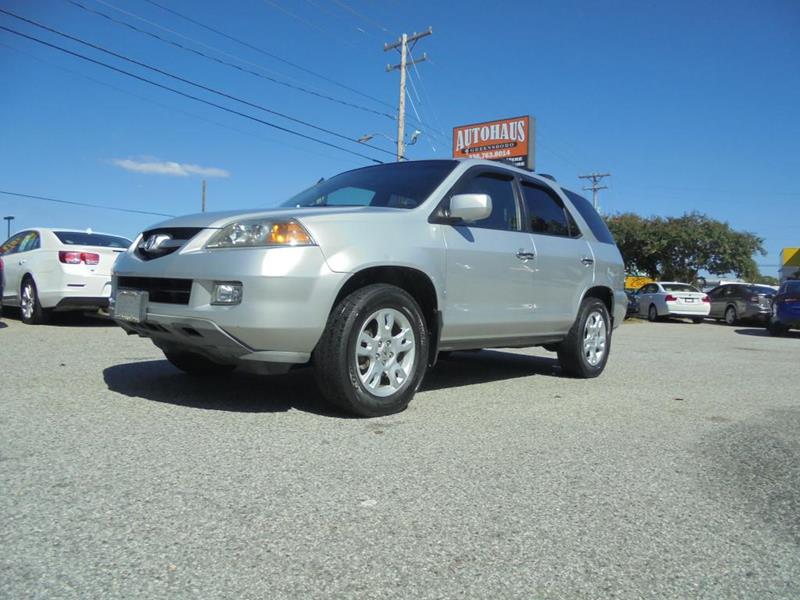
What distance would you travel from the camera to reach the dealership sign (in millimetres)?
30078

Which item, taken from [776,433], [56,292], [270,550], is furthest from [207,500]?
[56,292]

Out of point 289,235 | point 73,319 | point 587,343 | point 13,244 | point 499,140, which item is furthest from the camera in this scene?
point 499,140

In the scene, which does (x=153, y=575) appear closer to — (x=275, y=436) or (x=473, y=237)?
(x=275, y=436)

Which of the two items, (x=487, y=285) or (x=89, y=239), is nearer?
(x=487, y=285)

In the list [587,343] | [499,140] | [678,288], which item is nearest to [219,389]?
[587,343]

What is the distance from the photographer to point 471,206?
174 inches

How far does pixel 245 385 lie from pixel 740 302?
67.0ft

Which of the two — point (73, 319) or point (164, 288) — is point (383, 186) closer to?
point (164, 288)

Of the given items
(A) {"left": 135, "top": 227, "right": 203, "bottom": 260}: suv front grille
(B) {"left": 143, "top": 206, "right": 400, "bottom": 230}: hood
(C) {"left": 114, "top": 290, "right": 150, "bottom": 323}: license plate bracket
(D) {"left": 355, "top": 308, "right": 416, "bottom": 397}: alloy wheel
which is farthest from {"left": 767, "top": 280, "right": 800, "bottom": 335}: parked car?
(C) {"left": 114, "top": 290, "right": 150, "bottom": 323}: license plate bracket

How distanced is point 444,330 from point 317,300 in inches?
46.5

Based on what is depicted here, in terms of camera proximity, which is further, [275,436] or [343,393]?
[343,393]

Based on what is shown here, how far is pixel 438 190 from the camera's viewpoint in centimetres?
474

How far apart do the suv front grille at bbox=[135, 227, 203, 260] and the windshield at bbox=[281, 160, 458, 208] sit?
125 cm

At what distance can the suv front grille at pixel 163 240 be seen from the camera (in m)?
4.06
